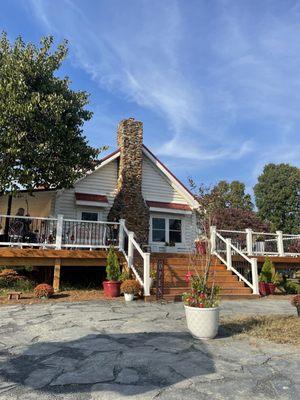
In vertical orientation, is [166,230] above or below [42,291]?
above

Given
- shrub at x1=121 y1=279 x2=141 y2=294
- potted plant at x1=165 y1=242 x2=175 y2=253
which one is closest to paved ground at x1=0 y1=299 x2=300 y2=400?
shrub at x1=121 y1=279 x2=141 y2=294

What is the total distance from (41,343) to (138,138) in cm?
1362

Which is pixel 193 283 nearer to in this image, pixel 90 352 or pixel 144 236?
pixel 90 352

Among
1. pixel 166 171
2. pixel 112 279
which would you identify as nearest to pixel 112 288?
pixel 112 279

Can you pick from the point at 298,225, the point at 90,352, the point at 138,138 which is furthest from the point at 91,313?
the point at 298,225

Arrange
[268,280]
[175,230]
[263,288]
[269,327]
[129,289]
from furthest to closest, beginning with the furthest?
[175,230]
[268,280]
[263,288]
[129,289]
[269,327]

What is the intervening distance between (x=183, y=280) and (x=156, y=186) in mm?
7568

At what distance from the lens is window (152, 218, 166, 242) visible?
19.2 meters

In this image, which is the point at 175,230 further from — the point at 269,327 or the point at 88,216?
the point at 269,327

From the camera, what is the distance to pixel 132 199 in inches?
689

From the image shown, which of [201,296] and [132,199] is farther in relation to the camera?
[132,199]

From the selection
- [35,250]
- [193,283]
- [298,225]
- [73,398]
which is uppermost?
[298,225]

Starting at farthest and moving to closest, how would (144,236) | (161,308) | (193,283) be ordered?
(144,236), (161,308), (193,283)

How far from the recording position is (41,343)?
6246mm
